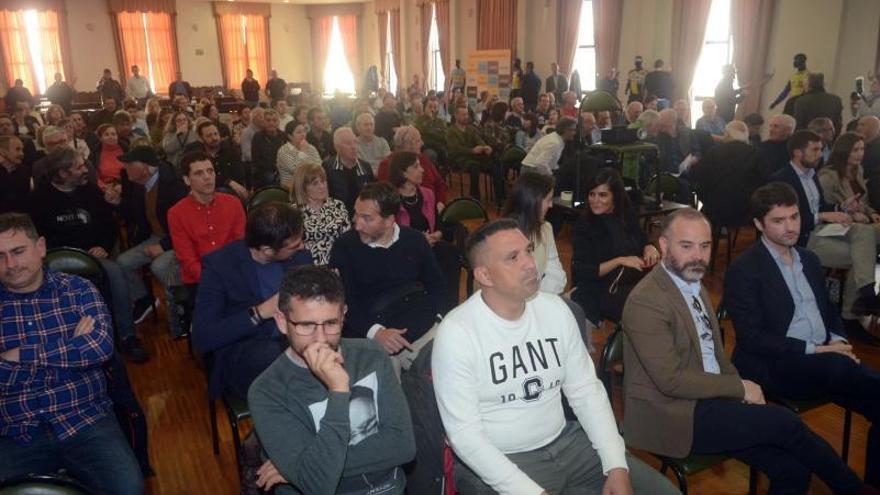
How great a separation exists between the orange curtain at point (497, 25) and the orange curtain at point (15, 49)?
11.5 metres

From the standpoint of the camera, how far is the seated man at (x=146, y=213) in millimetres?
4340

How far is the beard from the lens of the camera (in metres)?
2.35

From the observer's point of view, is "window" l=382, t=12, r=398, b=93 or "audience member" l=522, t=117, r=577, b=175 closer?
"audience member" l=522, t=117, r=577, b=175

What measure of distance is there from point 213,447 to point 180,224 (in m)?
1.31

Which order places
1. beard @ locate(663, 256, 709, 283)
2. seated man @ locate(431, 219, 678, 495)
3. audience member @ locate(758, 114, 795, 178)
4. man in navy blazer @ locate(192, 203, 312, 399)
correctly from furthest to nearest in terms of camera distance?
audience member @ locate(758, 114, 795, 178) < man in navy blazer @ locate(192, 203, 312, 399) < beard @ locate(663, 256, 709, 283) < seated man @ locate(431, 219, 678, 495)

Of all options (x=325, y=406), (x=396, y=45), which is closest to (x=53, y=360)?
(x=325, y=406)

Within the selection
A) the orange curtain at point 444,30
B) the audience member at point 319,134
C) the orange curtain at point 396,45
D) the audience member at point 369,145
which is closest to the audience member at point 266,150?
the audience member at point 319,134

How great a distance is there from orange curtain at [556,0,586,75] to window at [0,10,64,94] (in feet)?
42.3

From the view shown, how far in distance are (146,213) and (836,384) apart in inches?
169

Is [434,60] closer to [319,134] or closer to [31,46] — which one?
[31,46]

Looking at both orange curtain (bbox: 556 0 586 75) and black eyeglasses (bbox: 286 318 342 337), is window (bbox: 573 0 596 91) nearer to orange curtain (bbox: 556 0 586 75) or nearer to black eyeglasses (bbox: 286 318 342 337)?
orange curtain (bbox: 556 0 586 75)

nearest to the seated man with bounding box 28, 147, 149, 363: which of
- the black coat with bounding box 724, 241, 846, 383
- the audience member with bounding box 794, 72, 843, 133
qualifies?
the black coat with bounding box 724, 241, 846, 383

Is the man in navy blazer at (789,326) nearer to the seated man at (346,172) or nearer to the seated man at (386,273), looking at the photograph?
the seated man at (386,273)

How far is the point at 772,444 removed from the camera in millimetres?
2191
